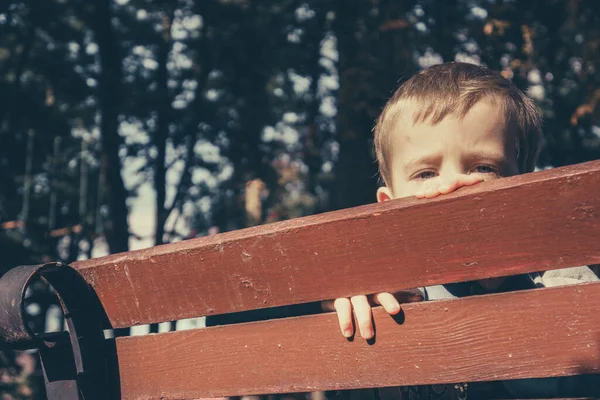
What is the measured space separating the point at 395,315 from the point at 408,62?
6.29m

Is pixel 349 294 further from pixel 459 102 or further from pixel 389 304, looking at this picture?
pixel 459 102

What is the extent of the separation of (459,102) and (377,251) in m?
1.00

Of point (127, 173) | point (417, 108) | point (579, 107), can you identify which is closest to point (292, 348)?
point (417, 108)

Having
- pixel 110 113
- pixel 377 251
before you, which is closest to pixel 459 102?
pixel 377 251

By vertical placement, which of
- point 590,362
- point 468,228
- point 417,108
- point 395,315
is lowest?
point 590,362

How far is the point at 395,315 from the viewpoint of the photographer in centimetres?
154

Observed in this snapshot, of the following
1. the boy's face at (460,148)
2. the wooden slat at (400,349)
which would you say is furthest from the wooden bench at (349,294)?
the boy's face at (460,148)

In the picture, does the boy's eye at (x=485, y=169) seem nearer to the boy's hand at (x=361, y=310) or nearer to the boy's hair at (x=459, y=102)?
the boy's hair at (x=459, y=102)

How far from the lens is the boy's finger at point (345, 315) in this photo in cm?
156

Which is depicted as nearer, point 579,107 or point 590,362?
point 590,362

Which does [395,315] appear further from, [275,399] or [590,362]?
[275,399]

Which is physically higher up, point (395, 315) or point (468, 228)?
point (468, 228)

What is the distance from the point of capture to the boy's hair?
240cm

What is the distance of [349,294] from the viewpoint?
159 cm
